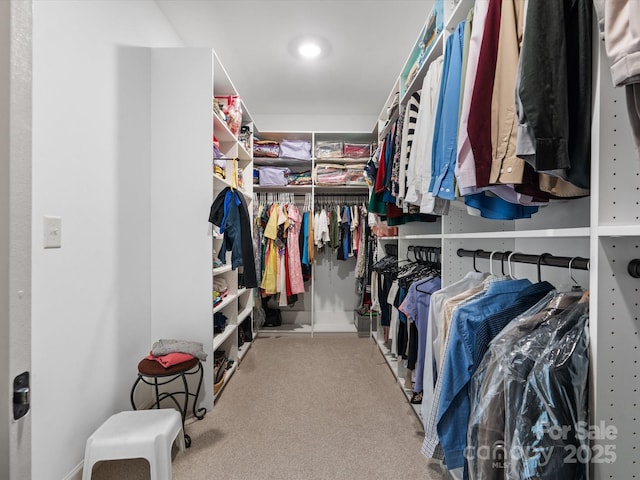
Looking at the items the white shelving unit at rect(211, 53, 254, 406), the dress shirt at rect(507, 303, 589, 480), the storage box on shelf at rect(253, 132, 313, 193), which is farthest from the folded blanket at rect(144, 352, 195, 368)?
the storage box on shelf at rect(253, 132, 313, 193)

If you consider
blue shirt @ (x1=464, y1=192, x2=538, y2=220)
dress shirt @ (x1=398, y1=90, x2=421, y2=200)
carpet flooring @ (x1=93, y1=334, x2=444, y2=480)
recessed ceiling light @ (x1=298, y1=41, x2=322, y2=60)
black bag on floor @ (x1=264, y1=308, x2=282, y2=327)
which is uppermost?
recessed ceiling light @ (x1=298, y1=41, x2=322, y2=60)

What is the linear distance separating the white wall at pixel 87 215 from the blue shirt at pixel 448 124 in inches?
60.8

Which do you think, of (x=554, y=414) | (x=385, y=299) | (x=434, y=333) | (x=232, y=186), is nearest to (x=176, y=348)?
(x=232, y=186)

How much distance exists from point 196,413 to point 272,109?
323cm

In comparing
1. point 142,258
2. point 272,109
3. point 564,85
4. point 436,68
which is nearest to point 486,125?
point 564,85

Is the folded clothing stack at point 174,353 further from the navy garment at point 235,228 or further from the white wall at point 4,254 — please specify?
the white wall at point 4,254

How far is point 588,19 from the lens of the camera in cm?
68

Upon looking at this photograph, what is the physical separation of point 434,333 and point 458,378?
Answer: 38cm

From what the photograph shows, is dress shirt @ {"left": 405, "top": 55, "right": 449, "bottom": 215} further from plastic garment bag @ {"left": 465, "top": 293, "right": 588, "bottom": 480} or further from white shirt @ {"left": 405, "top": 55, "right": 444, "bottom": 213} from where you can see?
plastic garment bag @ {"left": 465, "top": 293, "right": 588, "bottom": 480}

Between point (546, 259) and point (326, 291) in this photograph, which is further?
point (326, 291)

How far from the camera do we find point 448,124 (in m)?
1.10

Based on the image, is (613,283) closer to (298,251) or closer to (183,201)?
(183,201)

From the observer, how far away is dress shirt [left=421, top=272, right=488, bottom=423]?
4.26 feet

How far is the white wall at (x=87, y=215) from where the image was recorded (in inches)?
47.9
